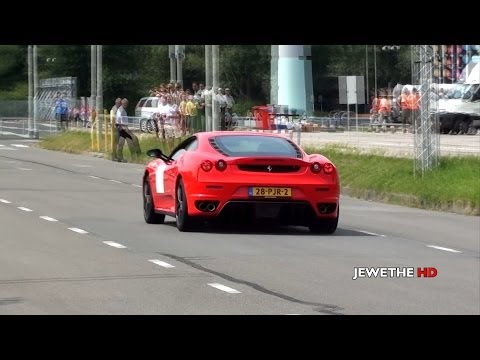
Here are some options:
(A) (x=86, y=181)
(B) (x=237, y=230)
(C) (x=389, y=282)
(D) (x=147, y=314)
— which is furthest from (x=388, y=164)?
(D) (x=147, y=314)

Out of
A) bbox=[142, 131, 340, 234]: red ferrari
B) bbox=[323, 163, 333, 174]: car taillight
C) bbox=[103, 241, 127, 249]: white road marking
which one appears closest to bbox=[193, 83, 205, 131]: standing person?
bbox=[142, 131, 340, 234]: red ferrari

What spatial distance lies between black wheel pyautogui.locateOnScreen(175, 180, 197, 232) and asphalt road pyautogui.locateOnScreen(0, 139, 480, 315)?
0.15 meters

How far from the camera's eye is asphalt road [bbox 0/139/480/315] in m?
11.1

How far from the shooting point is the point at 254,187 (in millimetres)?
16312

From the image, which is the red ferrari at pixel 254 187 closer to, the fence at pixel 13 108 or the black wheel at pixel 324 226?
the black wheel at pixel 324 226

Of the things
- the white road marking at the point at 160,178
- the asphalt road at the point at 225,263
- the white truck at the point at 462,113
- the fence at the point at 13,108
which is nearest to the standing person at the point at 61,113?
the white truck at the point at 462,113

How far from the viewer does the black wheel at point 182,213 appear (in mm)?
16656

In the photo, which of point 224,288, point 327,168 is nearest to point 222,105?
point 327,168

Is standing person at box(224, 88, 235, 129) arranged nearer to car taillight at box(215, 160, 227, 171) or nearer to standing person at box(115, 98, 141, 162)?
standing person at box(115, 98, 141, 162)

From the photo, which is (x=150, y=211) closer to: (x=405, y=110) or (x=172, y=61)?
(x=405, y=110)

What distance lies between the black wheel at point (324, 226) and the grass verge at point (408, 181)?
14.9 feet

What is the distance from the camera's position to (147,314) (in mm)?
10430

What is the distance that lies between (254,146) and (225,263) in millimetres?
3634

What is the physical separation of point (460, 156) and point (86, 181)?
8.07 m
